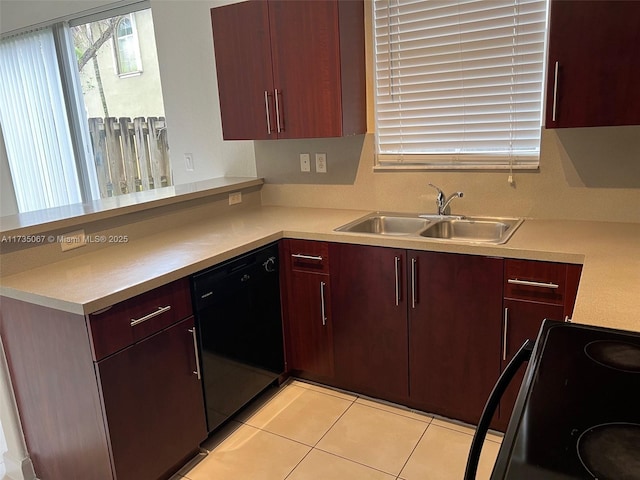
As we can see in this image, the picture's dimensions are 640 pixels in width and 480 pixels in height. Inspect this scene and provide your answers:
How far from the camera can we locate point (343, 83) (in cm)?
254

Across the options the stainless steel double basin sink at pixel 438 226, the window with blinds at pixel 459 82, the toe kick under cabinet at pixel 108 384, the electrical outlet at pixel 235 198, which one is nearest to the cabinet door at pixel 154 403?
the toe kick under cabinet at pixel 108 384

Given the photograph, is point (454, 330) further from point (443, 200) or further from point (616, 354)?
point (616, 354)

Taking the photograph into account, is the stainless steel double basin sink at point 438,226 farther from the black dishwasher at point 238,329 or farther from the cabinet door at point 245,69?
the cabinet door at point 245,69

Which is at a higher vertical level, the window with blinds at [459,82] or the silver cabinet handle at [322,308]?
the window with blinds at [459,82]

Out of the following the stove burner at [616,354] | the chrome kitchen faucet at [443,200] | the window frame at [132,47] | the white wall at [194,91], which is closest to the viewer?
the stove burner at [616,354]

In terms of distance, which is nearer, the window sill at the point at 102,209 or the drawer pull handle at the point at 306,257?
the window sill at the point at 102,209

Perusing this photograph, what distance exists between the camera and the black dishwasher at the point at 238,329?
2.13 meters

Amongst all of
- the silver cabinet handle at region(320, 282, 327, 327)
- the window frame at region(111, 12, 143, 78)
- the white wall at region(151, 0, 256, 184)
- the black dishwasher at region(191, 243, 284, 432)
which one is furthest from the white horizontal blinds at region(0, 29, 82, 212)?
the silver cabinet handle at region(320, 282, 327, 327)

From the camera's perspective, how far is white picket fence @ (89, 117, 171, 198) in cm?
377

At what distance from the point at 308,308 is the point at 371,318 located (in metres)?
0.36

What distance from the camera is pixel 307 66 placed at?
2.55m

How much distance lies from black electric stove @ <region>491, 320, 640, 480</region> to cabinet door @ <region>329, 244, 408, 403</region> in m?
1.21

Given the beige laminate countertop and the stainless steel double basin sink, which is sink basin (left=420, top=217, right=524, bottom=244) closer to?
the stainless steel double basin sink

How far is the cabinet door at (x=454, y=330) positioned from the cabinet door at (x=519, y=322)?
4cm
